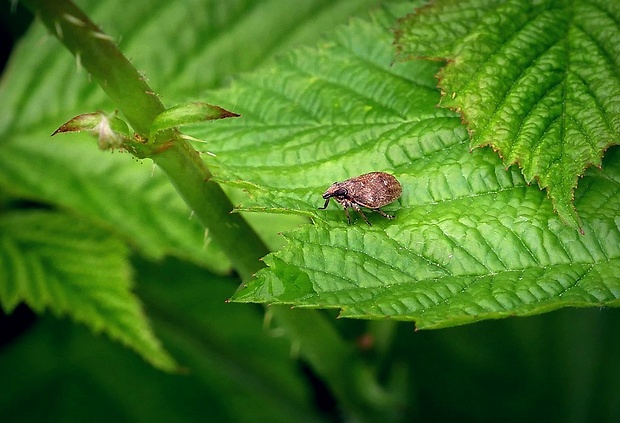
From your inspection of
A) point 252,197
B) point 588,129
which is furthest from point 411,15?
point 252,197

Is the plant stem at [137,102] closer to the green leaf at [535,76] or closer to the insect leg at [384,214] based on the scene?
the insect leg at [384,214]

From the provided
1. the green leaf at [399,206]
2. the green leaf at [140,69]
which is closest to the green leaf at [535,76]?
the green leaf at [399,206]

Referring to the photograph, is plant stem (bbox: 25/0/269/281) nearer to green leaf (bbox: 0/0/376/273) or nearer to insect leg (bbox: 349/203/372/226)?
insect leg (bbox: 349/203/372/226)

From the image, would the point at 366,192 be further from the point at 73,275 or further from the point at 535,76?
the point at 73,275

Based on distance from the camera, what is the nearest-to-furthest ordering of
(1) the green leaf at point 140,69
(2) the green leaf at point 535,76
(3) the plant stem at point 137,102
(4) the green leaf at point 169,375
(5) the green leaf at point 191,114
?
(5) the green leaf at point 191,114, (3) the plant stem at point 137,102, (2) the green leaf at point 535,76, (1) the green leaf at point 140,69, (4) the green leaf at point 169,375

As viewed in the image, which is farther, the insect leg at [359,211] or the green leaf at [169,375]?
the green leaf at [169,375]

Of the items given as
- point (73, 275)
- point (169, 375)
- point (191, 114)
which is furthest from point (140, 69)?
point (191, 114)
